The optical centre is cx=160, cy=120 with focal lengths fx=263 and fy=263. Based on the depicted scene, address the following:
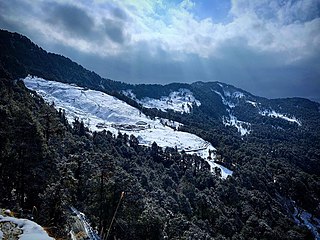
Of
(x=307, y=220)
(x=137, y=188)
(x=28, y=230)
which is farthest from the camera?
(x=307, y=220)

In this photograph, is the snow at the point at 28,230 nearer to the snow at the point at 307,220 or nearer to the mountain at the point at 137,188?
the mountain at the point at 137,188

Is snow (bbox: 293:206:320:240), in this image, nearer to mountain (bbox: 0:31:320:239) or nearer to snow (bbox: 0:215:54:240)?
mountain (bbox: 0:31:320:239)

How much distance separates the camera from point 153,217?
43.0m

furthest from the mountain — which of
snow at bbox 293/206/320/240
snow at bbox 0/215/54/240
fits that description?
snow at bbox 0/215/54/240

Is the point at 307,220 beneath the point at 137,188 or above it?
beneath

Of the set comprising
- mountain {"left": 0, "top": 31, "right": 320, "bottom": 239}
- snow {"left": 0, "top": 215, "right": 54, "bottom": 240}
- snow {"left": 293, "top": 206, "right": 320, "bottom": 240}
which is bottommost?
snow {"left": 293, "top": 206, "right": 320, "bottom": 240}

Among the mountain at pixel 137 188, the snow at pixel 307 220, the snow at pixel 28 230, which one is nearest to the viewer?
the snow at pixel 28 230

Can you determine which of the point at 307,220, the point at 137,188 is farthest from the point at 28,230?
the point at 307,220

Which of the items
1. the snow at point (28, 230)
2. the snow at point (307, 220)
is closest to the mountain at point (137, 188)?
the snow at point (307, 220)

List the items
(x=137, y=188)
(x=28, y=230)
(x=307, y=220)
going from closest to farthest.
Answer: (x=28, y=230)
(x=137, y=188)
(x=307, y=220)

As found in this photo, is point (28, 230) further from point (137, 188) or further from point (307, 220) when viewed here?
point (307, 220)

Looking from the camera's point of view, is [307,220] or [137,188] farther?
[307,220]

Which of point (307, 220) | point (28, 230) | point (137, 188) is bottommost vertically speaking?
point (307, 220)

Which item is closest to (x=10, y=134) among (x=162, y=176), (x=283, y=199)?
(x=162, y=176)
